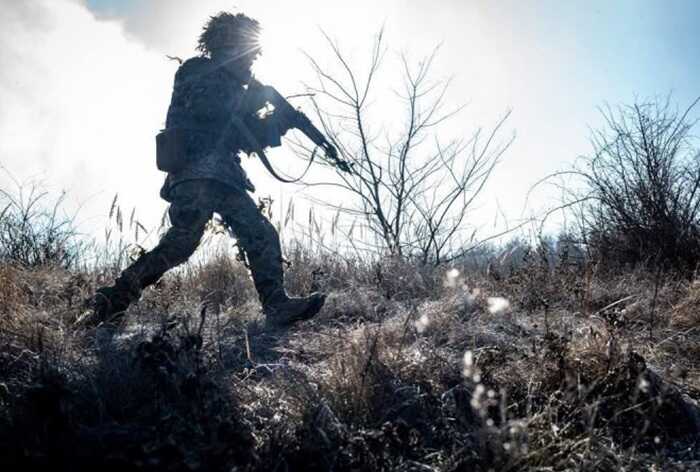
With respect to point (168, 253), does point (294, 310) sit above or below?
below

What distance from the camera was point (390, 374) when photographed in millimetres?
2219

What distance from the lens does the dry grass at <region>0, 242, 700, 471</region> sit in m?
1.63

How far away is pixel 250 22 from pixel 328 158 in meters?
1.15

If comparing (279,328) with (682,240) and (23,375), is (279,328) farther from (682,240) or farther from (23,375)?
(682,240)

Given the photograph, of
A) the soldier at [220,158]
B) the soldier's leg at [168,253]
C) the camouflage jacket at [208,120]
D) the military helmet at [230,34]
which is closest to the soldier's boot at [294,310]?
the soldier at [220,158]

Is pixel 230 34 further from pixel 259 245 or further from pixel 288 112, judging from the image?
pixel 259 245

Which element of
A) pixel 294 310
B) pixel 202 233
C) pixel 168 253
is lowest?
pixel 294 310

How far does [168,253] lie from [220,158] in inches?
29.4

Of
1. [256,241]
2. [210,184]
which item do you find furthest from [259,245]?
[210,184]

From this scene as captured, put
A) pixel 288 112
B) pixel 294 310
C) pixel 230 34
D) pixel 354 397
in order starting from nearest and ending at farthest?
pixel 354 397 → pixel 294 310 → pixel 230 34 → pixel 288 112

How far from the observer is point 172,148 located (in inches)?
146

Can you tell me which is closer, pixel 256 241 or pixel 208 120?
pixel 256 241

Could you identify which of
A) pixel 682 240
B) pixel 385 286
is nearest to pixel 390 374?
pixel 385 286

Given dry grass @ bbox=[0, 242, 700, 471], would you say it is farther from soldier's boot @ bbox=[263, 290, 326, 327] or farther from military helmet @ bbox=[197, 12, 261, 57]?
military helmet @ bbox=[197, 12, 261, 57]
